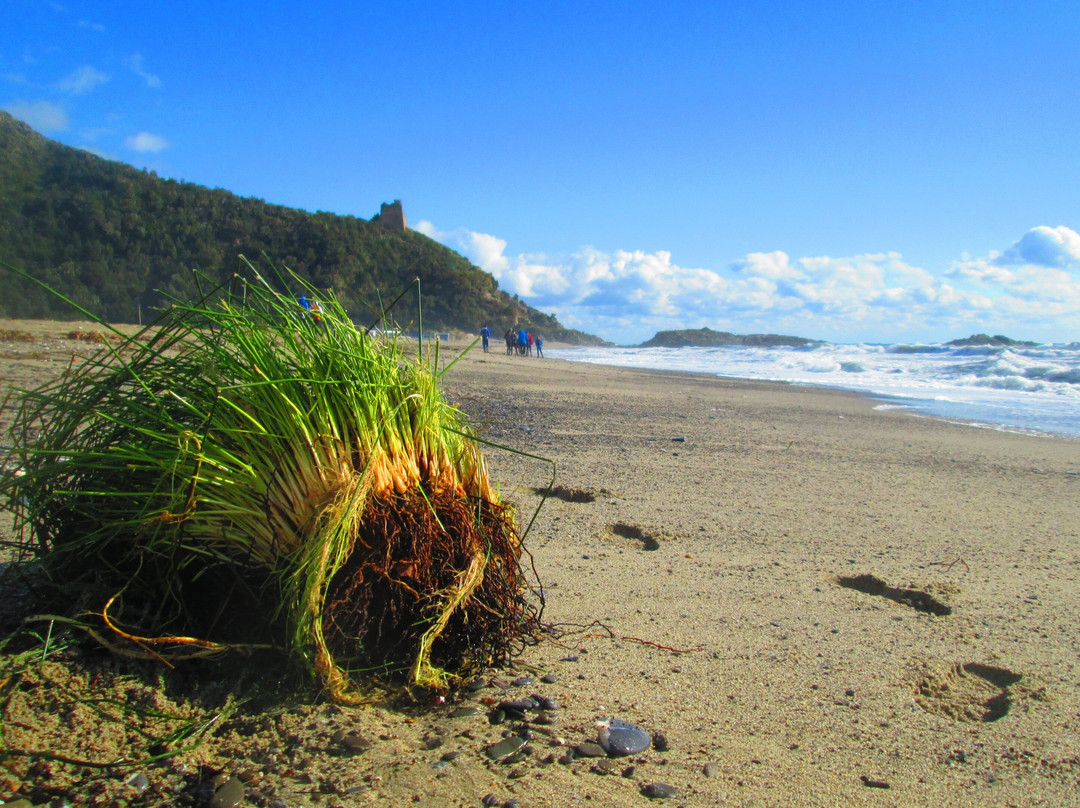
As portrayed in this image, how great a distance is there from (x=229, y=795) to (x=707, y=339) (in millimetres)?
96355

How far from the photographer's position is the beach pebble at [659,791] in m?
1.52

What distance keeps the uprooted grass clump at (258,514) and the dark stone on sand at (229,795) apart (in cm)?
29

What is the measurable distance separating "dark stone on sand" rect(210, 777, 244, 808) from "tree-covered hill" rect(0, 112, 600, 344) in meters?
29.6

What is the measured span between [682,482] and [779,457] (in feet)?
6.43

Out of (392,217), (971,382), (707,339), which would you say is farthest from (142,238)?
(707,339)

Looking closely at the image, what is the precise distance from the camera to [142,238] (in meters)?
41.9

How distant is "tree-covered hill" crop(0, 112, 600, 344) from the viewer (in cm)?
3506

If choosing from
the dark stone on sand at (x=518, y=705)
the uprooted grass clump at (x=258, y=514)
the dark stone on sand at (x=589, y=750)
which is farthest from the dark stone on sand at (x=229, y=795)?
the dark stone on sand at (x=589, y=750)

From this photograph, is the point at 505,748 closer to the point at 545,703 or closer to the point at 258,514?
the point at 545,703

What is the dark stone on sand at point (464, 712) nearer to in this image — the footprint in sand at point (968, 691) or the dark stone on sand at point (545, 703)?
the dark stone on sand at point (545, 703)

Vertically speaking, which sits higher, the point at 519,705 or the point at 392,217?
the point at 392,217

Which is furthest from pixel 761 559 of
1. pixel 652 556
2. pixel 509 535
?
pixel 509 535

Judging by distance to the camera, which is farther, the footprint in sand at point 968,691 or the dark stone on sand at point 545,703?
the footprint in sand at point 968,691

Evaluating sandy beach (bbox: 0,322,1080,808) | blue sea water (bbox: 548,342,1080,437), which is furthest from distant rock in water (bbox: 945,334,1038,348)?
sandy beach (bbox: 0,322,1080,808)
